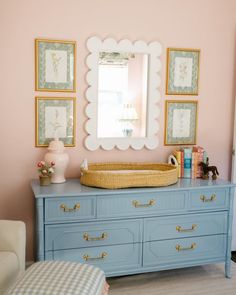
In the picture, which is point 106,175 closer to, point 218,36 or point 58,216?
point 58,216

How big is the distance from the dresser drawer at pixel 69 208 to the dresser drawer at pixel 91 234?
6 centimetres

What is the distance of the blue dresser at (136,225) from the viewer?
242 centimetres

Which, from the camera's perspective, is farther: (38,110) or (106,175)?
(38,110)

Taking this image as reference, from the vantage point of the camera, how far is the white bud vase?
8.55ft

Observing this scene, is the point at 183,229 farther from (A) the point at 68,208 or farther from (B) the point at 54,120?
(B) the point at 54,120

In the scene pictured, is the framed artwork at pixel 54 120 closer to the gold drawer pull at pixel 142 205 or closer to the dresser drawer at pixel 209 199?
the gold drawer pull at pixel 142 205

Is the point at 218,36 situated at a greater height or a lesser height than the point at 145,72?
greater

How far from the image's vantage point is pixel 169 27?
9.82 feet

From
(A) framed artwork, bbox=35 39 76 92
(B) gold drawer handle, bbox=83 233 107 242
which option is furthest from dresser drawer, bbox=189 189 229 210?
(A) framed artwork, bbox=35 39 76 92

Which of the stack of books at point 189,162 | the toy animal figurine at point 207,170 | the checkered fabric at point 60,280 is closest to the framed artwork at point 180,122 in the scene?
the stack of books at point 189,162

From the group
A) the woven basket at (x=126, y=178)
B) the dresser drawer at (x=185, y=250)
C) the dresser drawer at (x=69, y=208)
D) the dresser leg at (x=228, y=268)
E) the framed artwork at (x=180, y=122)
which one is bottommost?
the dresser leg at (x=228, y=268)

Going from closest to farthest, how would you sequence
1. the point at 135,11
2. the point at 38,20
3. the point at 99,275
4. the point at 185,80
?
the point at 99,275, the point at 38,20, the point at 135,11, the point at 185,80

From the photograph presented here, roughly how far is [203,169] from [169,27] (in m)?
1.20

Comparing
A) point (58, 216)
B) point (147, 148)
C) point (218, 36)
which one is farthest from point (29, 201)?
point (218, 36)
